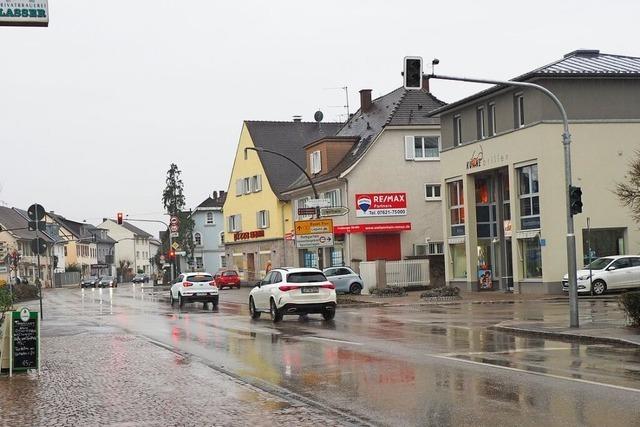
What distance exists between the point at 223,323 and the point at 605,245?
18.6 meters

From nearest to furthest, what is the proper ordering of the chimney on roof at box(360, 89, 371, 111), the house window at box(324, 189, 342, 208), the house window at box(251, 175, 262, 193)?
the house window at box(324, 189, 342, 208), the chimney on roof at box(360, 89, 371, 111), the house window at box(251, 175, 262, 193)

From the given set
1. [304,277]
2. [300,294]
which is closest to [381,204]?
[304,277]

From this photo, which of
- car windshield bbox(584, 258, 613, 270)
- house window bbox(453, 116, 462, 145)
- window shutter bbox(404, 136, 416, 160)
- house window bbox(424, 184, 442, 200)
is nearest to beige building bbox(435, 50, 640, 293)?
car windshield bbox(584, 258, 613, 270)

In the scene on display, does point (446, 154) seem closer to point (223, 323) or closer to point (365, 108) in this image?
point (365, 108)

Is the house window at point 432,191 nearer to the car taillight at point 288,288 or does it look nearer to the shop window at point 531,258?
the shop window at point 531,258

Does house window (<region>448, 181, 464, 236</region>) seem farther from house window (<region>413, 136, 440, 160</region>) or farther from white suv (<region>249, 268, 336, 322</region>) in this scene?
white suv (<region>249, 268, 336, 322</region>)

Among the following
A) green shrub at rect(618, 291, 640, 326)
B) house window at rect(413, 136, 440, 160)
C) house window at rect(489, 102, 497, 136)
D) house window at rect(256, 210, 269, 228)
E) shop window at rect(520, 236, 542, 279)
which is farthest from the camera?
house window at rect(256, 210, 269, 228)

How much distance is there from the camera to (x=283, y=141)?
70812 mm

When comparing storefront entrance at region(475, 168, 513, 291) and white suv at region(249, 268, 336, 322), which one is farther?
storefront entrance at region(475, 168, 513, 291)

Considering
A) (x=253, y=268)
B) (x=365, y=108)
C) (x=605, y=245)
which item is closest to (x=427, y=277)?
(x=605, y=245)

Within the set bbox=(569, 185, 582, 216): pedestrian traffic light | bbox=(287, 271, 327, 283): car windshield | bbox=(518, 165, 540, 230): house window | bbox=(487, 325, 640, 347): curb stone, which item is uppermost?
bbox=(518, 165, 540, 230): house window

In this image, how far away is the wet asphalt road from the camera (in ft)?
31.3

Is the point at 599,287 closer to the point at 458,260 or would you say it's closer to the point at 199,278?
the point at 458,260

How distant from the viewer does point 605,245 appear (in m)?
36.8
